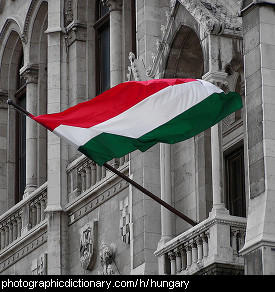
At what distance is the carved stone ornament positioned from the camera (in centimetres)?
3809

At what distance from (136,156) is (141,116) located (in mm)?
3839

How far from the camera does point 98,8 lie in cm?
4225

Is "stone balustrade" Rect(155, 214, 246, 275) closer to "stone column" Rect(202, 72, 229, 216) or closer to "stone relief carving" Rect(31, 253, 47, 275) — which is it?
"stone column" Rect(202, 72, 229, 216)

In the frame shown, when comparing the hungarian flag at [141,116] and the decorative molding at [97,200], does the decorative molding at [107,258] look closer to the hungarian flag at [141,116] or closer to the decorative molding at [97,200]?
the decorative molding at [97,200]

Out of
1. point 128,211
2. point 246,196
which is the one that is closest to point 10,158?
point 128,211

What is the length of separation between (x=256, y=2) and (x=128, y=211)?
7003 millimetres

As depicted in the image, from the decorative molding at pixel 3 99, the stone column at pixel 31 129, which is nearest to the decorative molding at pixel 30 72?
the stone column at pixel 31 129

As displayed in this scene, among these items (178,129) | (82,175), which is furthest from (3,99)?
(178,129)

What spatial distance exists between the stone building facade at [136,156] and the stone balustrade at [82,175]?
0.03m

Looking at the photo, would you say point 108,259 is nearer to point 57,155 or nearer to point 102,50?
point 57,155

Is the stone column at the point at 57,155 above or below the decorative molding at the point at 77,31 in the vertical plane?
below

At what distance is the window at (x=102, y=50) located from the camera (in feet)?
135

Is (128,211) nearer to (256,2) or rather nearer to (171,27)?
(171,27)

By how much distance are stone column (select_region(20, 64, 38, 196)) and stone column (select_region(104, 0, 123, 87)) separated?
4.51m
